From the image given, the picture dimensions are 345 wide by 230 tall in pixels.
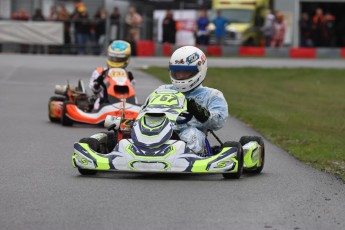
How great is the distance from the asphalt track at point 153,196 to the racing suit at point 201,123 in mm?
332

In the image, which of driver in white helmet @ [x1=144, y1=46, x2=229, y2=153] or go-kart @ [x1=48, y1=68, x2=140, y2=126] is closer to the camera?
driver in white helmet @ [x1=144, y1=46, x2=229, y2=153]

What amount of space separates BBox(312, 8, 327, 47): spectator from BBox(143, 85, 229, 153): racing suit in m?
30.3

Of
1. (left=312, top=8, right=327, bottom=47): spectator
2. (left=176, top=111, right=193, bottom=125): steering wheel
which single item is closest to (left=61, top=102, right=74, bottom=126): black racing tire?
(left=176, top=111, right=193, bottom=125): steering wheel

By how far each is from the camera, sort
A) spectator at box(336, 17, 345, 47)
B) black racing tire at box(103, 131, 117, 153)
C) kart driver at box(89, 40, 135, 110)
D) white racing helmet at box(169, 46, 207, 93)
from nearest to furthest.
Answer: white racing helmet at box(169, 46, 207, 93)
black racing tire at box(103, 131, 117, 153)
kart driver at box(89, 40, 135, 110)
spectator at box(336, 17, 345, 47)

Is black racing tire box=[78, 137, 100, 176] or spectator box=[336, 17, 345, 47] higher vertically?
black racing tire box=[78, 137, 100, 176]

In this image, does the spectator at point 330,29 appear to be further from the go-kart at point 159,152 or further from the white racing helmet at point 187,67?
the go-kart at point 159,152

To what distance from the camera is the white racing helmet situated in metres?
10.3

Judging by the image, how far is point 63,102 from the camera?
15836mm

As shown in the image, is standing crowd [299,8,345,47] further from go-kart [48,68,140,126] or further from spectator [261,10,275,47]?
go-kart [48,68,140,126]

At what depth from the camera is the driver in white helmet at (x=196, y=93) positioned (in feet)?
32.9

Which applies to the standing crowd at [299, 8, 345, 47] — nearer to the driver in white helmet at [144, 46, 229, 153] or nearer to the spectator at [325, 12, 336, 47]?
the spectator at [325, 12, 336, 47]

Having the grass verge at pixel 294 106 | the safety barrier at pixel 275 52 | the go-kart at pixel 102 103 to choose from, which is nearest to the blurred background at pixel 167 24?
the safety barrier at pixel 275 52

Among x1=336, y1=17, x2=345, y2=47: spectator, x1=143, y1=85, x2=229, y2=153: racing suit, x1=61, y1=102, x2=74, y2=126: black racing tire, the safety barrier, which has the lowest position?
the safety barrier

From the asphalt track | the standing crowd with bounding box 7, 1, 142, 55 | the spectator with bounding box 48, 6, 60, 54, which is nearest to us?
the asphalt track
